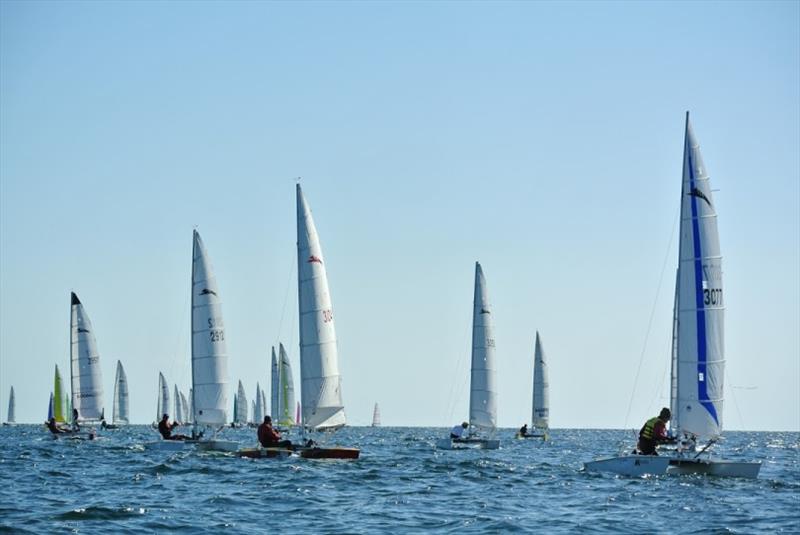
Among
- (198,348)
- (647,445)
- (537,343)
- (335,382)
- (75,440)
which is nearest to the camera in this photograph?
(647,445)

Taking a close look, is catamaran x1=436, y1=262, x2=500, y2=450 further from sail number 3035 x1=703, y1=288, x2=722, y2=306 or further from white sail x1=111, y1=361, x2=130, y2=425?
white sail x1=111, y1=361, x2=130, y2=425

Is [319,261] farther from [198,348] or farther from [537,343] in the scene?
[537,343]

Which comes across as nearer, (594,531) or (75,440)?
(594,531)

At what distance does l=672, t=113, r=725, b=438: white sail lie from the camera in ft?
110

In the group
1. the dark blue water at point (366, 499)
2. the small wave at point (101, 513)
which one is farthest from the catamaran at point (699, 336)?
the small wave at point (101, 513)

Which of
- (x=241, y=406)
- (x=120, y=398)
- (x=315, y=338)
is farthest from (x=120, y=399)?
(x=315, y=338)

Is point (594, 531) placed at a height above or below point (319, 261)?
below

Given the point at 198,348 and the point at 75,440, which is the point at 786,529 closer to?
the point at 198,348

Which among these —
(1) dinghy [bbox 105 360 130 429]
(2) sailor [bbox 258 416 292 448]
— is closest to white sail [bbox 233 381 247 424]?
(1) dinghy [bbox 105 360 130 429]

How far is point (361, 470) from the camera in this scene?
121 ft

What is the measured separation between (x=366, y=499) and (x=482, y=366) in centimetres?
3458

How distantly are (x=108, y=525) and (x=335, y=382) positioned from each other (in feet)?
59.2

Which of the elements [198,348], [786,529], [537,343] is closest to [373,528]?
[786,529]

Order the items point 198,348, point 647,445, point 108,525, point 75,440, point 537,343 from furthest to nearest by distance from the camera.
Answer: point 537,343 < point 75,440 < point 198,348 < point 647,445 < point 108,525
